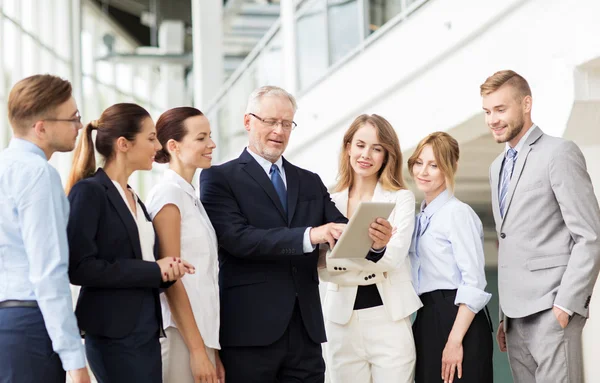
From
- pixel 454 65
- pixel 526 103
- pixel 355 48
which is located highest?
pixel 355 48

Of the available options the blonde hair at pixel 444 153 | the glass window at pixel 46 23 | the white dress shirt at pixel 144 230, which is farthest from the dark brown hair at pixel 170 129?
the glass window at pixel 46 23

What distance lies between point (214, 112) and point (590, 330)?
10085 mm

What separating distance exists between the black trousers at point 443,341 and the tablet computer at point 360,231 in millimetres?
674

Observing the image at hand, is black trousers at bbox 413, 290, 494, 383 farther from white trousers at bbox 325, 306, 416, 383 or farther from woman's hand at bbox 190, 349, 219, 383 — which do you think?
woman's hand at bbox 190, 349, 219, 383

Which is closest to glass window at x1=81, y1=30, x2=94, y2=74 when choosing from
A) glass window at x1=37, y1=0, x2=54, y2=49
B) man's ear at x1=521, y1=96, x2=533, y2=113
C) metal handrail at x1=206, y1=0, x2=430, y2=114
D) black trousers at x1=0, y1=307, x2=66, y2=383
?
glass window at x1=37, y1=0, x2=54, y2=49

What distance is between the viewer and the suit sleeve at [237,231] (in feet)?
11.8

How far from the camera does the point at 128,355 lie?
3.13 metres

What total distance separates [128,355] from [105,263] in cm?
35

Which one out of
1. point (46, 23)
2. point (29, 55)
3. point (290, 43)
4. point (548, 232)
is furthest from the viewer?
point (46, 23)

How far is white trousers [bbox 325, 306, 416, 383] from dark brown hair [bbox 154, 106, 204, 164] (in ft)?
3.70

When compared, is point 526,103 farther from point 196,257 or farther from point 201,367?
point 201,367

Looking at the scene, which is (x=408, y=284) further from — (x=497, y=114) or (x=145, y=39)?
(x=145, y=39)

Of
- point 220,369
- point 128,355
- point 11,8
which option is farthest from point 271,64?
point 128,355

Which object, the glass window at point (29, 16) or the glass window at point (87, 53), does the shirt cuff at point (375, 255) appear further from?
the glass window at point (87, 53)
